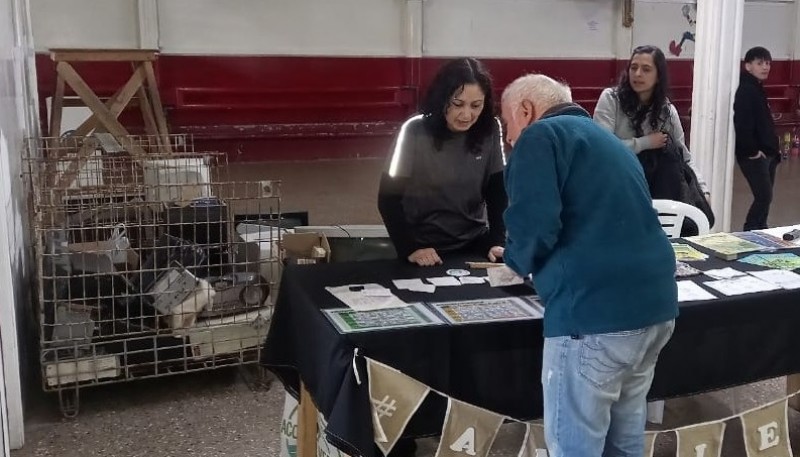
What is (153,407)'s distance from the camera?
3316 millimetres

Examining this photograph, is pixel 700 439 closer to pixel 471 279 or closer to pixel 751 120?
pixel 471 279

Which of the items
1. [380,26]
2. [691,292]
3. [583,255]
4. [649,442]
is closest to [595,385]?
[583,255]

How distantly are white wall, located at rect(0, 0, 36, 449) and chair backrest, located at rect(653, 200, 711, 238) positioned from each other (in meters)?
2.56

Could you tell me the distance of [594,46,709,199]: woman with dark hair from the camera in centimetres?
375

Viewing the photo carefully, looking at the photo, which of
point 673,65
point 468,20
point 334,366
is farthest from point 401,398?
point 673,65

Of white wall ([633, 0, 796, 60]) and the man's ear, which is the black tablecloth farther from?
white wall ([633, 0, 796, 60])

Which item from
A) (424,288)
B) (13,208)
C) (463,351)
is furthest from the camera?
(13,208)

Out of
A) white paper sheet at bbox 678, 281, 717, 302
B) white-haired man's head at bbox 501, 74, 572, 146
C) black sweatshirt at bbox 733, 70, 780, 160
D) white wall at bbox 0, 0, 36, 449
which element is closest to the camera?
white-haired man's head at bbox 501, 74, 572, 146

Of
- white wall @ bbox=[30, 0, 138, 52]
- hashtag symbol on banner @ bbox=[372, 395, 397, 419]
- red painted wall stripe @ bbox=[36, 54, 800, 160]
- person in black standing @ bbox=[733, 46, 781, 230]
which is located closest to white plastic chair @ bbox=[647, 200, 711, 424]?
person in black standing @ bbox=[733, 46, 781, 230]

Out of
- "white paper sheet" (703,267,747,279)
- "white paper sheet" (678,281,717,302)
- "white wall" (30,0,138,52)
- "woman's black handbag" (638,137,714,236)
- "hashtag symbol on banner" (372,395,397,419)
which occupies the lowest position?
"hashtag symbol on banner" (372,395,397,419)

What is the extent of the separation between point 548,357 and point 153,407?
1903 millimetres

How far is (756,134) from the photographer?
5441 millimetres

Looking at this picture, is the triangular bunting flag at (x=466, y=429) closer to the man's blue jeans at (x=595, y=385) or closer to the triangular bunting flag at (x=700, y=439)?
the man's blue jeans at (x=595, y=385)

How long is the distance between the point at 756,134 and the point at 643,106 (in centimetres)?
203
